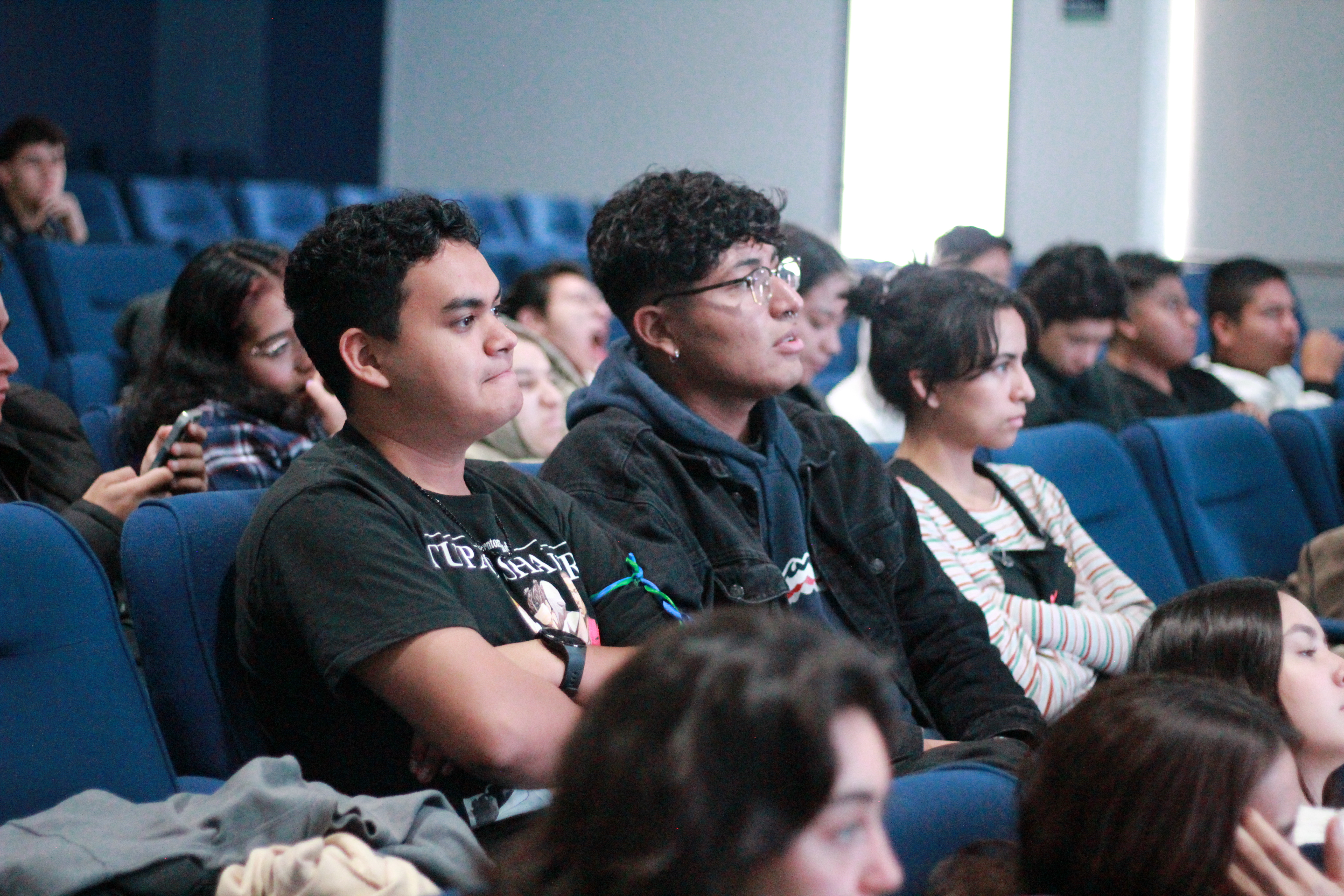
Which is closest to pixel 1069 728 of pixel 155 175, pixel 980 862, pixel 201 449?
pixel 980 862

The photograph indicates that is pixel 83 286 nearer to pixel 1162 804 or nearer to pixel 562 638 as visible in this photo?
pixel 562 638

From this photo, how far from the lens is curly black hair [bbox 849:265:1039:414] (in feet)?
7.44

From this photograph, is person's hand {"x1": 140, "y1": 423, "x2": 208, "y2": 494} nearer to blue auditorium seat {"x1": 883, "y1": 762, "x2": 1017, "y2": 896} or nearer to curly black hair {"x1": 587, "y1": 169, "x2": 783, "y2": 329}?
curly black hair {"x1": 587, "y1": 169, "x2": 783, "y2": 329}

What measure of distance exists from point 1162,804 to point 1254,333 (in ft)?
12.5

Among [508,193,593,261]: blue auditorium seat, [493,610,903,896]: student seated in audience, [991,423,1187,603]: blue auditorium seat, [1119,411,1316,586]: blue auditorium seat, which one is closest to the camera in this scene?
[493,610,903,896]: student seated in audience

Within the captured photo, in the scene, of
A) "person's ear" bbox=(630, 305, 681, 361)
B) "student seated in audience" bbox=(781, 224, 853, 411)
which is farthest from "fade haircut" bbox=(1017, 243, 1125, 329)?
"person's ear" bbox=(630, 305, 681, 361)

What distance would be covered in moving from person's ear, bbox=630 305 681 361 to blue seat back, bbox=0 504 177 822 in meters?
0.85

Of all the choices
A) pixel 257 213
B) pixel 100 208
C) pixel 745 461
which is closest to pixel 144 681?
pixel 745 461

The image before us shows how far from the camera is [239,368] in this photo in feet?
7.72

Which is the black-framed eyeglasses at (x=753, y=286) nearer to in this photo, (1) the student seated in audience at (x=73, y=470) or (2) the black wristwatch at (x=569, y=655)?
(2) the black wristwatch at (x=569, y=655)

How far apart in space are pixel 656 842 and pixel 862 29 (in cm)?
886

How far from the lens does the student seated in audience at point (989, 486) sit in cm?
211

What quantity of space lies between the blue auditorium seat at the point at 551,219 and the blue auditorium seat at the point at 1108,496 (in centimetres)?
586

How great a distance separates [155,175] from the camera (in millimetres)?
9227
